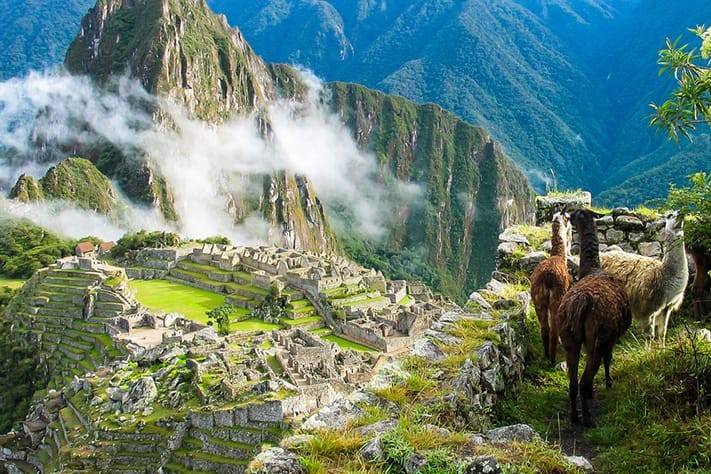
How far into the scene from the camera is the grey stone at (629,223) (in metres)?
9.04

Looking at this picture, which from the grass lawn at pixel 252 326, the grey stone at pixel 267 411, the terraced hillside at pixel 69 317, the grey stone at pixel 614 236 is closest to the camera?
the grey stone at pixel 614 236

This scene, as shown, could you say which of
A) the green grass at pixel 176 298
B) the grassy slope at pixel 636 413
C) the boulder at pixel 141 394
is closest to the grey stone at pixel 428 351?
the grassy slope at pixel 636 413

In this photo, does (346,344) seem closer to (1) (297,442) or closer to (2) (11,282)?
(1) (297,442)

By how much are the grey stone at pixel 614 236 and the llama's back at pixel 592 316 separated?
14.5 feet

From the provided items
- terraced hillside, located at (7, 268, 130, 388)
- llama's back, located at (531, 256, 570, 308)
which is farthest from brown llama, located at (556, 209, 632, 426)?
terraced hillside, located at (7, 268, 130, 388)

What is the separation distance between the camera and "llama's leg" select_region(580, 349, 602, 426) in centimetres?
479

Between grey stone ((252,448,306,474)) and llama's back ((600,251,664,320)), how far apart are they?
3709 millimetres

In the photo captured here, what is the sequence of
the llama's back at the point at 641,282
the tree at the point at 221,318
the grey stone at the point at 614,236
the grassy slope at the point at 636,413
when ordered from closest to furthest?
the grassy slope at the point at 636,413, the llama's back at the point at 641,282, the grey stone at the point at 614,236, the tree at the point at 221,318

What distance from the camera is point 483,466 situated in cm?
333

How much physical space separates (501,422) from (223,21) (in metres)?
168

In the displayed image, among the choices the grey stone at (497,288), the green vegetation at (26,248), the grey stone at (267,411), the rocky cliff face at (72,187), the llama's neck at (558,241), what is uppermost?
the rocky cliff face at (72,187)

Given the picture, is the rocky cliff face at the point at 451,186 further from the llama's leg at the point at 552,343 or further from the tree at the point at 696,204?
the tree at the point at 696,204

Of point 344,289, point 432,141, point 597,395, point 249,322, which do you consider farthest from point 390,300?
point 432,141

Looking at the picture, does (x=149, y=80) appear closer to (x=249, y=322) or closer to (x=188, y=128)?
(x=188, y=128)
